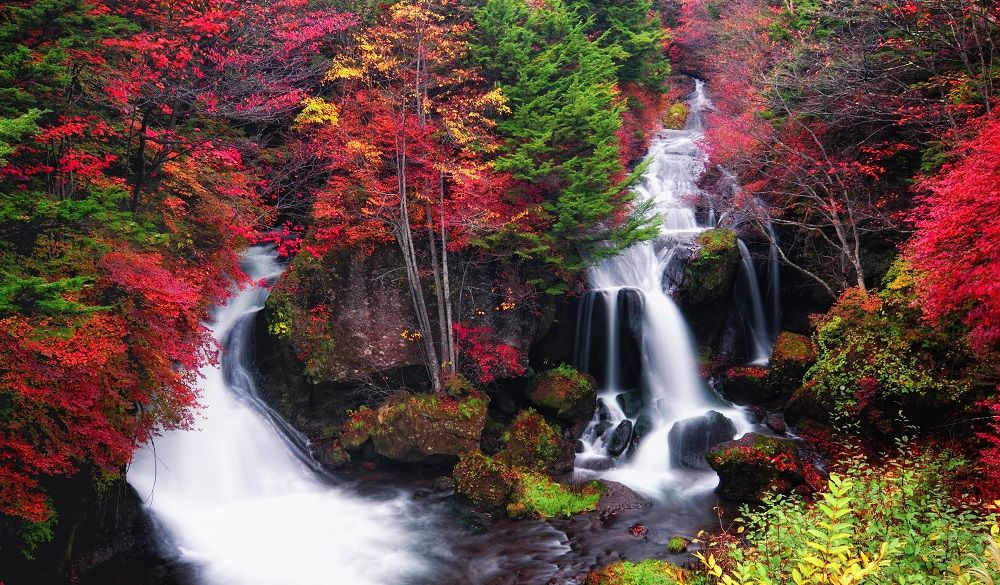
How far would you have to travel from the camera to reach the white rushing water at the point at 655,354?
1307 centimetres

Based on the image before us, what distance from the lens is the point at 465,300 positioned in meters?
14.9

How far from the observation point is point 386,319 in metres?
14.3

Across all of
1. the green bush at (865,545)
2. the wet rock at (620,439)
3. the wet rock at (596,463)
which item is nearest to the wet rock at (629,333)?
the wet rock at (620,439)

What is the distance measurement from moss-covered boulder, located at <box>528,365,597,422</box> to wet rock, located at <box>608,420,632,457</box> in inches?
34.7

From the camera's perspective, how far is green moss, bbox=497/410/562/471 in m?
12.6

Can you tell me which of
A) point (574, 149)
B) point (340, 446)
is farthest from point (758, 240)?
point (340, 446)

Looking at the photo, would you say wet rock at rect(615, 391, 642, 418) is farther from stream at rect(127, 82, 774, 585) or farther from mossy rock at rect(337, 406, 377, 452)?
mossy rock at rect(337, 406, 377, 452)

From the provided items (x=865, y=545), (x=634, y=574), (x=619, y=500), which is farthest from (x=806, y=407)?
(x=865, y=545)

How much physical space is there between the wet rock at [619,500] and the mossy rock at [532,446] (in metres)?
1.48

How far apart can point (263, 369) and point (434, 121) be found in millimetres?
7677

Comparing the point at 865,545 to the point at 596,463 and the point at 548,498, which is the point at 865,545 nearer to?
the point at 548,498

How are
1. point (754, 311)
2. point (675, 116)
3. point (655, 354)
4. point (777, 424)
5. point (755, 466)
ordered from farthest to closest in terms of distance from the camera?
1. point (675, 116)
2. point (754, 311)
3. point (655, 354)
4. point (777, 424)
5. point (755, 466)

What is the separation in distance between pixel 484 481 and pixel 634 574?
4.41 metres

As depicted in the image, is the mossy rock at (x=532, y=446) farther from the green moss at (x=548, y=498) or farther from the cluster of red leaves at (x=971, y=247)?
the cluster of red leaves at (x=971, y=247)
